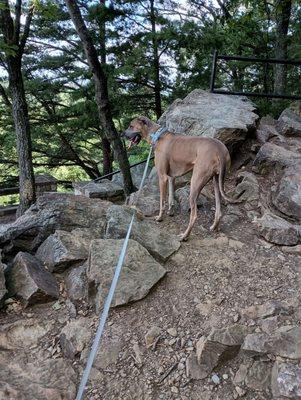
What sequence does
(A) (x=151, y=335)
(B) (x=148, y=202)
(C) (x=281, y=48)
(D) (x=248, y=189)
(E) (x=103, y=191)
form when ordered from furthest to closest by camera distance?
(C) (x=281, y=48) → (E) (x=103, y=191) → (B) (x=148, y=202) → (D) (x=248, y=189) → (A) (x=151, y=335)

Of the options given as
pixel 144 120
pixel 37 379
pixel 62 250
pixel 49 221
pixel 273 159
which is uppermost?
pixel 144 120

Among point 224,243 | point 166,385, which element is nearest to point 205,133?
point 224,243

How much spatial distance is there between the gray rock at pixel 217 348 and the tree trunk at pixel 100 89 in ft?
16.6

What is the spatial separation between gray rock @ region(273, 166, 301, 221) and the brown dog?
2.86 ft

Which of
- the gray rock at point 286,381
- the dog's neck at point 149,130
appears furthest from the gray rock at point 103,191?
the gray rock at point 286,381

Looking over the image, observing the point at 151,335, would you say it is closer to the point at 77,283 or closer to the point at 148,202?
the point at 77,283

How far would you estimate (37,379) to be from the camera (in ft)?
9.15

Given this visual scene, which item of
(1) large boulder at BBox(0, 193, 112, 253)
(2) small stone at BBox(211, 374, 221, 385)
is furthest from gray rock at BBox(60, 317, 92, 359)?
(1) large boulder at BBox(0, 193, 112, 253)

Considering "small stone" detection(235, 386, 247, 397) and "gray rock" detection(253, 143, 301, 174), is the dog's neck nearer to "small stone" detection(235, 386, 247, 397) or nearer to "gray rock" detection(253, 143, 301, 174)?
"gray rock" detection(253, 143, 301, 174)

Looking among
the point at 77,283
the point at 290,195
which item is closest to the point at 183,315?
the point at 77,283

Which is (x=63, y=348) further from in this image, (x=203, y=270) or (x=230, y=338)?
(x=203, y=270)

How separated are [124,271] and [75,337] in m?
0.84

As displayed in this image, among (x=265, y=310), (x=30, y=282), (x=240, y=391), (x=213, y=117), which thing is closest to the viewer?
(x=240, y=391)

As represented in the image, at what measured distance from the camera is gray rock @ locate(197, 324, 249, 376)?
9.43 feet
